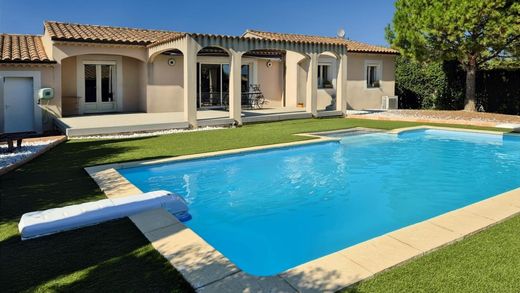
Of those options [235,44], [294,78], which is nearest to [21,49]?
[235,44]

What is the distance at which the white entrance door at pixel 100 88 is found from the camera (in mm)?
23094

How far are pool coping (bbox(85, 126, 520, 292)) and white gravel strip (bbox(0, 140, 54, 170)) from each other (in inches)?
257

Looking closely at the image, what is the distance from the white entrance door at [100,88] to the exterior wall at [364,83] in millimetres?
16063

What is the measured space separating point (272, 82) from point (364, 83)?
7095mm

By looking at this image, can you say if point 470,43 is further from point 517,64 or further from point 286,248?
point 286,248

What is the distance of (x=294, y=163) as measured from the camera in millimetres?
12945

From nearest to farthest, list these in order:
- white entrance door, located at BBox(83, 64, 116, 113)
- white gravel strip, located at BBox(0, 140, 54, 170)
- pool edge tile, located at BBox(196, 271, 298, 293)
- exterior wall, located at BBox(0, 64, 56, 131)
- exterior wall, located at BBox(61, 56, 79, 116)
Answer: pool edge tile, located at BBox(196, 271, 298, 293), white gravel strip, located at BBox(0, 140, 54, 170), exterior wall, located at BBox(0, 64, 56, 131), exterior wall, located at BBox(61, 56, 79, 116), white entrance door, located at BBox(83, 64, 116, 113)

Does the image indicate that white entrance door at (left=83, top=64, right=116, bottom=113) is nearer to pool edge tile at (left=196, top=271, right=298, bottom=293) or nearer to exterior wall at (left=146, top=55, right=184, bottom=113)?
exterior wall at (left=146, top=55, right=184, bottom=113)

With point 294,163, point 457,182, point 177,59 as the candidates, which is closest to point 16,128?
point 177,59

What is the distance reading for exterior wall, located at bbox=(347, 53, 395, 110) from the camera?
96.7 feet

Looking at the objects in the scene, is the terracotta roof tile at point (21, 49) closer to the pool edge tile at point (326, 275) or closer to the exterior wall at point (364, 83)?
the pool edge tile at point (326, 275)

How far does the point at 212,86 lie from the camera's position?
26.5 m

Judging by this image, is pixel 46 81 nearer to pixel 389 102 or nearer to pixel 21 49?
pixel 21 49

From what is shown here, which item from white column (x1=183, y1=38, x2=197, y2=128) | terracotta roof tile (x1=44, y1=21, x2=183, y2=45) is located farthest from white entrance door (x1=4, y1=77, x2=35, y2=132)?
white column (x1=183, y1=38, x2=197, y2=128)
